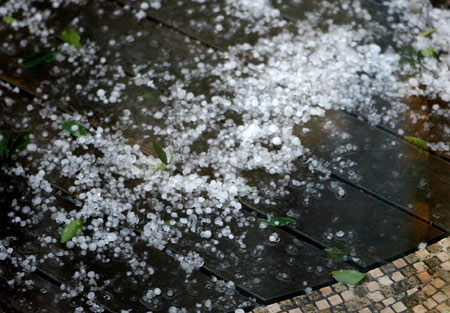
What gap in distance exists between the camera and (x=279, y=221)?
58.7 inches

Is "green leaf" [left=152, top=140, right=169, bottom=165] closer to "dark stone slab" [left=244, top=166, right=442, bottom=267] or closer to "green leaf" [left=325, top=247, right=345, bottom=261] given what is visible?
"dark stone slab" [left=244, top=166, right=442, bottom=267]

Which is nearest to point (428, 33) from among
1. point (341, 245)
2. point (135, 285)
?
point (341, 245)

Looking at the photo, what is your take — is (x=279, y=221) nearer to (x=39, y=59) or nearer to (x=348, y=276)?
(x=348, y=276)

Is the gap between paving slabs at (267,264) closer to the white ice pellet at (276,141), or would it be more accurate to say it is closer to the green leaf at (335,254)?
the green leaf at (335,254)

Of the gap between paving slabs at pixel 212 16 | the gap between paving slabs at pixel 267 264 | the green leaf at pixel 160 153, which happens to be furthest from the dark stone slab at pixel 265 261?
the gap between paving slabs at pixel 212 16

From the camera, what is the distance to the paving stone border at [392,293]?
1354 millimetres

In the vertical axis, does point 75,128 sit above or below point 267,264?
above

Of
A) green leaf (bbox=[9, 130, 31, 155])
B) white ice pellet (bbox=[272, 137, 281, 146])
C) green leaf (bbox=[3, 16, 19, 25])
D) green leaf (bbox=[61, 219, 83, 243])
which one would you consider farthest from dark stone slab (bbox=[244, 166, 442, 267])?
green leaf (bbox=[3, 16, 19, 25])

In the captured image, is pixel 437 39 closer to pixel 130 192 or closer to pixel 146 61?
pixel 146 61

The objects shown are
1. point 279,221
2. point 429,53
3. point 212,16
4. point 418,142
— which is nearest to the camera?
point 279,221

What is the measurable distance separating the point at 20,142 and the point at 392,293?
113cm

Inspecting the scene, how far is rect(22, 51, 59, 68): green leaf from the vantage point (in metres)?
1.75

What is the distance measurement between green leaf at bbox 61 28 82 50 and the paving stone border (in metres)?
1.05

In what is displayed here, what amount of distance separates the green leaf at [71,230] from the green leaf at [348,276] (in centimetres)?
70
